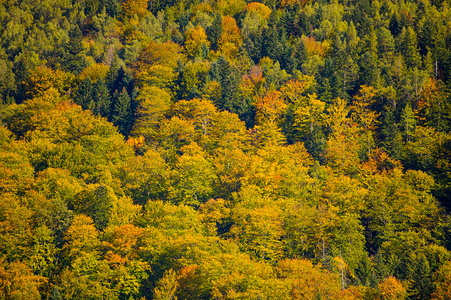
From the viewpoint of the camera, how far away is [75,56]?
126375mm

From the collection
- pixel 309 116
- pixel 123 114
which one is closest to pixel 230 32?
pixel 123 114

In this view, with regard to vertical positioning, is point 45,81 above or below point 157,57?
below

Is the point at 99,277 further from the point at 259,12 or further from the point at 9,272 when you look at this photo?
the point at 259,12

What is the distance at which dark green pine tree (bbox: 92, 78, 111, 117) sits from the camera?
10638 cm

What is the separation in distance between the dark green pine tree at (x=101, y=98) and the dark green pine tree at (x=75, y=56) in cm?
1654

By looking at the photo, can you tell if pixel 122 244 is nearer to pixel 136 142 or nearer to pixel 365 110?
pixel 136 142

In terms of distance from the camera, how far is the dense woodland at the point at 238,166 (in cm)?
6056

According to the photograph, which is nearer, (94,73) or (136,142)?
(136,142)

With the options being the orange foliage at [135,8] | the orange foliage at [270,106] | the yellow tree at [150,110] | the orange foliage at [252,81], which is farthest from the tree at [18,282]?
the orange foliage at [135,8]

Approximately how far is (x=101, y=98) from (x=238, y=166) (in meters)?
40.5

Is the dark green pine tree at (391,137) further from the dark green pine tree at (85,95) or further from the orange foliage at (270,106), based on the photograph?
the dark green pine tree at (85,95)

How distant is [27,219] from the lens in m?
66.2

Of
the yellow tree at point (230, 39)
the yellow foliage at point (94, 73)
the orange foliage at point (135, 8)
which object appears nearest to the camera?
the yellow foliage at point (94, 73)

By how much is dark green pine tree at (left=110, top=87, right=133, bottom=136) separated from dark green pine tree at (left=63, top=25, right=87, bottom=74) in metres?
24.0
